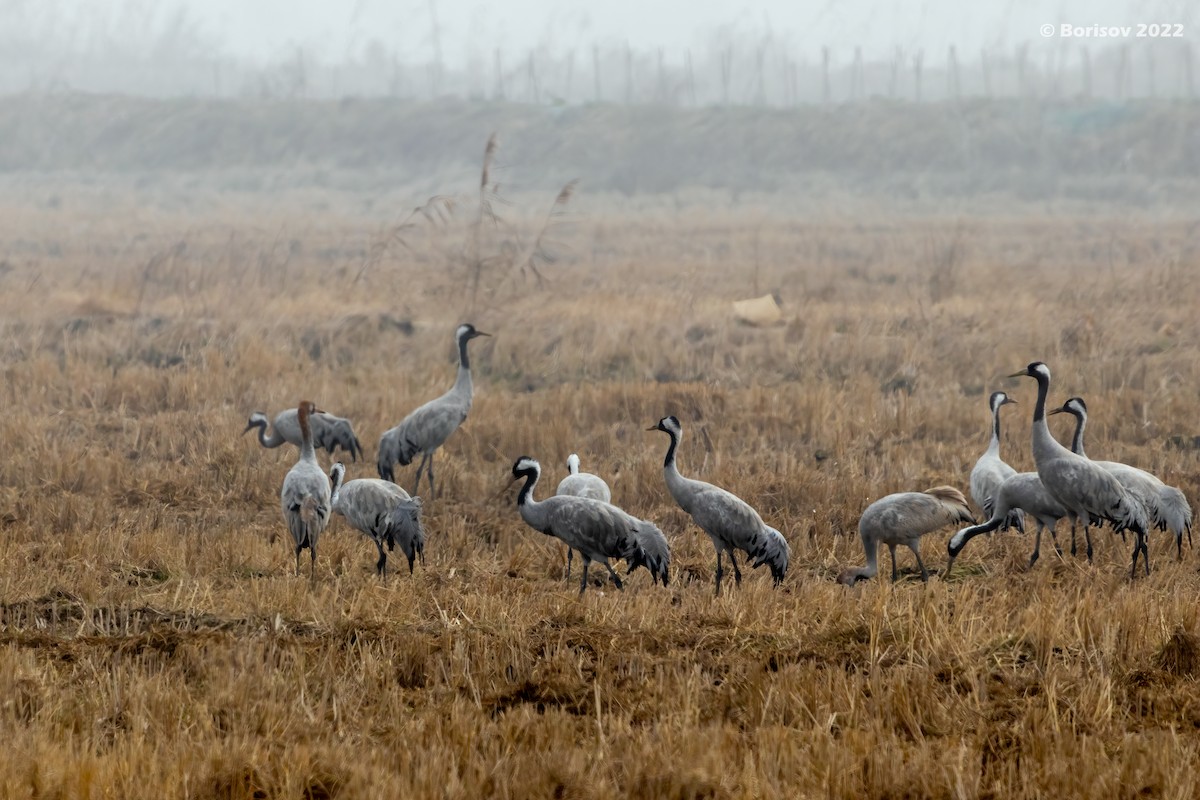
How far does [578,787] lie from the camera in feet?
13.0

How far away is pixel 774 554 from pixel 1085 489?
1715 mm

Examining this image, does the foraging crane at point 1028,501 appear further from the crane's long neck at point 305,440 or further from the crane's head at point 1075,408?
the crane's long neck at point 305,440

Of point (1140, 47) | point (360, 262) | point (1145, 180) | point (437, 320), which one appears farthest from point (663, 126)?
point (1140, 47)

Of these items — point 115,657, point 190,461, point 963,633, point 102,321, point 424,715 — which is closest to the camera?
point 424,715

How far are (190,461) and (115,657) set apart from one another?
531 centimetres

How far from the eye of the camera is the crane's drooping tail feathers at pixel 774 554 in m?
7.18

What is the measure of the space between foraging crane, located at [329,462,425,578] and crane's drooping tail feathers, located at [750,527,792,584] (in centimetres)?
177

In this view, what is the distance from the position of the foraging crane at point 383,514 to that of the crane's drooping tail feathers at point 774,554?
5.82 feet

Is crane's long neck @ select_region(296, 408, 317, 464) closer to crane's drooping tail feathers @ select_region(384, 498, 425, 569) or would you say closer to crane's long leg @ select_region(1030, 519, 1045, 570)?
crane's drooping tail feathers @ select_region(384, 498, 425, 569)

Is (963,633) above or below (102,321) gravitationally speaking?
below

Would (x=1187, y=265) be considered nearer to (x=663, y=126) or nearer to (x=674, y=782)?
(x=674, y=782)

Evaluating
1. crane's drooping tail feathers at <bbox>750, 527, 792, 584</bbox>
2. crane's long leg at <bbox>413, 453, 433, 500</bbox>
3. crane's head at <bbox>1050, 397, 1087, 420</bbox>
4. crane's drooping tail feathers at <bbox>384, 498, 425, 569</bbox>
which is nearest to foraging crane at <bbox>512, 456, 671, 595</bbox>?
crane's drooping tail feathers at <bbox>750, 527, 792, 584</bbox>

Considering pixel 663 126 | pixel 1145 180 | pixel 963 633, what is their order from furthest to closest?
pixel 663 126
pixel 1145 180
pixel 963 633

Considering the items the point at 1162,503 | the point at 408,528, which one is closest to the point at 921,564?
the point at 1162,503
